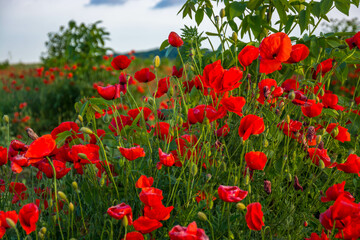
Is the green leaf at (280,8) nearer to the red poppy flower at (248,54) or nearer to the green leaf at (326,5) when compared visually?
the green leaf at (326,5)

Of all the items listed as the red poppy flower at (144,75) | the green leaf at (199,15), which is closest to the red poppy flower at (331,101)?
the green leaf at (199,15)

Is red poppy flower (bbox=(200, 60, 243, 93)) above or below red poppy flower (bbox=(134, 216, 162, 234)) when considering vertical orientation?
above

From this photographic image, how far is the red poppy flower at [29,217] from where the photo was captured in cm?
130

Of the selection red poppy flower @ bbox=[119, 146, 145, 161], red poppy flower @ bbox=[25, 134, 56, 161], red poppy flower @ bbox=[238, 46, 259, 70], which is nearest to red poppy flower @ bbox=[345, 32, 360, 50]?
red poppy flower @ bbox=[238, 46, 259, 70]

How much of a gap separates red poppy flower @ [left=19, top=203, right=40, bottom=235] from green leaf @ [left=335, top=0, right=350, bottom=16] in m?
1.81

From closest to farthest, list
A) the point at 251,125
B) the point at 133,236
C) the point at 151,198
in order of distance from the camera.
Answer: the point at 151,198 → the point at 133,236 → the point at 251,125

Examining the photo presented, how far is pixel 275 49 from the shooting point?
165 centimetres

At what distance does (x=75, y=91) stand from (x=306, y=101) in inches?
181

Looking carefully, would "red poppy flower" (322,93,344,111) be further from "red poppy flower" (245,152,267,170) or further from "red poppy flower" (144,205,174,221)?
"red poppy flower" (144,205,174,221)

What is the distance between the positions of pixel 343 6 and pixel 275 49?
70cm

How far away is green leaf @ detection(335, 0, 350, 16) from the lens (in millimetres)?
2043

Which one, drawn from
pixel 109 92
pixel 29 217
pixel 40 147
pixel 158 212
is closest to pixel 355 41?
pixel 109 92

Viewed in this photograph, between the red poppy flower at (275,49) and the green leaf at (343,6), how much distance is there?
64 cm

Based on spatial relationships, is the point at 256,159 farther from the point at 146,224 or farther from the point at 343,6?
the point at 343,6
